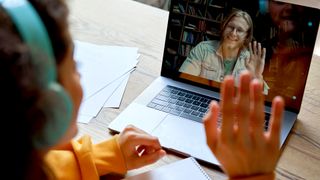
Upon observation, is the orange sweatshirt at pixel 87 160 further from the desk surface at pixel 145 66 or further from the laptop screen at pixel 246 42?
the laptop screen at pixel 246 42

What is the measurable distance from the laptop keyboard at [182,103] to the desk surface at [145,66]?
2.4 inches

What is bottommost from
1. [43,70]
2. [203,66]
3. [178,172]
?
[178,172]

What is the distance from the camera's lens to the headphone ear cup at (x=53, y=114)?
52 cm

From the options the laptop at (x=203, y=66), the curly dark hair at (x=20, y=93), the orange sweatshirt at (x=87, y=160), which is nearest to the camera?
the curly dark hair at (x=20, y=93)

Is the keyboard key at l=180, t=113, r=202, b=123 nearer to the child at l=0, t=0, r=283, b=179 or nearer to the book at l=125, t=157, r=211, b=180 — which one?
the book at l=125, t=157, r=211, b=180

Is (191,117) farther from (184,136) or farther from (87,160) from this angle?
(87,160)

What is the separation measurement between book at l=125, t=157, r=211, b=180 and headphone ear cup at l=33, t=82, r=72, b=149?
1.14ft

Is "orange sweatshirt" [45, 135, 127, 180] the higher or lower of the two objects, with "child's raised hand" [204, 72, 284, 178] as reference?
lower

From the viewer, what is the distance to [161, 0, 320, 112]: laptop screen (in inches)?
39.6

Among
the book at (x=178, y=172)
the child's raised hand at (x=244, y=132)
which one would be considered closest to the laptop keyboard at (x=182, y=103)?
the book at (x=178, y=172)

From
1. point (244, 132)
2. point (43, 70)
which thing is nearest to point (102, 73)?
point (244, 132)

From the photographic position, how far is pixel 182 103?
108 cm

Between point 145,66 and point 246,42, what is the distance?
0.96 feet

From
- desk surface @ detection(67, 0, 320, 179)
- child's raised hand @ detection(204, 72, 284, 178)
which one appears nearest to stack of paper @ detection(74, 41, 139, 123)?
desk surface @ detection(67, 0, 320, 179)
